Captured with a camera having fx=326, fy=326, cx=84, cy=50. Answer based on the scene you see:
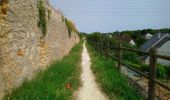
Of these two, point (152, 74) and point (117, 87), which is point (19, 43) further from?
point (152, 74)

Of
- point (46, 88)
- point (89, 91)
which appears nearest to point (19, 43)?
point (46, 88)

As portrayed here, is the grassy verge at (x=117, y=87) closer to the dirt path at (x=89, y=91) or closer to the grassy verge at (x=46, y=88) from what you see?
the dirt path at (x=89, y=91)

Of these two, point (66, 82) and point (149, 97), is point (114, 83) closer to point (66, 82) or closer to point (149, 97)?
point (66, 82)

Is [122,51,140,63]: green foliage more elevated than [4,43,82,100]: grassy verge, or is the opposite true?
[4,43,82,100]: grassy verge

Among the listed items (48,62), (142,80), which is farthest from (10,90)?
(48,62)

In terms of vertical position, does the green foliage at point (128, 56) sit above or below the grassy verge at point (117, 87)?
below

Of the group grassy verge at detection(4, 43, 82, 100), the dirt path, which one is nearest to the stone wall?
grassy verge at detection(4, 43, 82, 100)

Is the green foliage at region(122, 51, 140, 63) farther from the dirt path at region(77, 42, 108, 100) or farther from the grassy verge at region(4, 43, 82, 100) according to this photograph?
the grassy verge at region(4, 43, 82, 100)

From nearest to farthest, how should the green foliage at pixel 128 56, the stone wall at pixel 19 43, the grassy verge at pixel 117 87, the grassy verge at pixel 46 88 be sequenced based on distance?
the stone wall at pixel 19 43
the grassy verge at pixel 46 88
the grassy verge at pixel 117 87
the green foliage at pixel 128 56

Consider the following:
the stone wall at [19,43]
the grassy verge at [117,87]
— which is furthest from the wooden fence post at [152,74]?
the stone wall at [19,43]

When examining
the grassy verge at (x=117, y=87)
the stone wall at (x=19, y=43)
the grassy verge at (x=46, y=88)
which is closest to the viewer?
the stone wall at (x=19, y=43)

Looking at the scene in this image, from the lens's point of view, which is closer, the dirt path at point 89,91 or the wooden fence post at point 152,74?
the wooden fence post at point 152,74

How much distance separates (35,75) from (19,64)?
173cm

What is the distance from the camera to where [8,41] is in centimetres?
691
